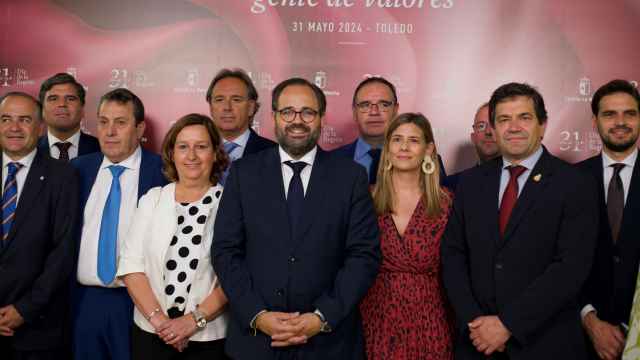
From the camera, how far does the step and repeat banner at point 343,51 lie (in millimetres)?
5398

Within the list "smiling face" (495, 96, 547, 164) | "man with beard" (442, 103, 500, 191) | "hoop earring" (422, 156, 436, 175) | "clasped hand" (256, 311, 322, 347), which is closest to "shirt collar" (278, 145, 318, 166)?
"hoop earring" (422, 156, 436, 175)

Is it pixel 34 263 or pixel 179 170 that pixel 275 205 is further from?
pixel 34 263

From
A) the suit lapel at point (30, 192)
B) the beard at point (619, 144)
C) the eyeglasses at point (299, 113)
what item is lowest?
the suit lapel at point (30, 192)

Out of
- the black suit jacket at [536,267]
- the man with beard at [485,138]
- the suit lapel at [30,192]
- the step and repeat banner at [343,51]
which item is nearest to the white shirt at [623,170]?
the black suit jacket at [536,267]

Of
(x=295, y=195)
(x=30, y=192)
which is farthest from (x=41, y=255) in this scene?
(x=295, y=195)

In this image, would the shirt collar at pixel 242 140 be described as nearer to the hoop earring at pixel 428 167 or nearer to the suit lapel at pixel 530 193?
the hoop earring at pixel 428 167

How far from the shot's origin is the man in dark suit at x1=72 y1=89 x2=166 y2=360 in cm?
339

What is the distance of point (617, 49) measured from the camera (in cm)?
538

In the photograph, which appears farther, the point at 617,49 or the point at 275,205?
the point at 617,49

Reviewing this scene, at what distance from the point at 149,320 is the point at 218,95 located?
2.01 metres

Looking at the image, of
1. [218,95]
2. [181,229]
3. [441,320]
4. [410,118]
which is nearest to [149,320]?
[181,229]

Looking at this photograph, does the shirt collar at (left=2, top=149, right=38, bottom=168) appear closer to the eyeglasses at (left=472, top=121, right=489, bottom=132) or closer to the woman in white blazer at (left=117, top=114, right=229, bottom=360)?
the woman in white blazer at (left=117, top=114, right=229, bottom=360)

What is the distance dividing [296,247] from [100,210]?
4.15 ft

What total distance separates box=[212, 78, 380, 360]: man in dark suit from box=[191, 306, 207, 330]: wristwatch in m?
0.13
